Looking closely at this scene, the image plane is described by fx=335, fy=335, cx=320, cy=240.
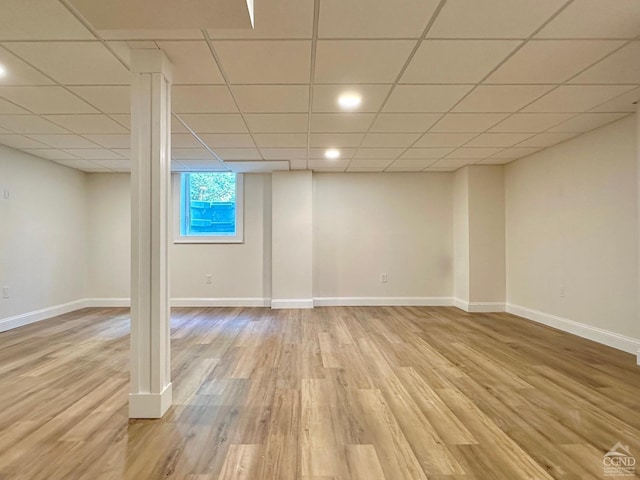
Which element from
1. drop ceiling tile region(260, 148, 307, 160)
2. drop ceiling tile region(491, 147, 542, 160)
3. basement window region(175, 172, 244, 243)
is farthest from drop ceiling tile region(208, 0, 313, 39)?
basement window region(175, 172, 244, 243)

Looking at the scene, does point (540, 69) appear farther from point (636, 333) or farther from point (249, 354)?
point (249, 354)

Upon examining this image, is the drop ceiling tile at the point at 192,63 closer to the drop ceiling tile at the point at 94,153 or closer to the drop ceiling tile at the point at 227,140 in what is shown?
the drop ceiling tile at the point at 227,140

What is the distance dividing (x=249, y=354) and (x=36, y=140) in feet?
11.9

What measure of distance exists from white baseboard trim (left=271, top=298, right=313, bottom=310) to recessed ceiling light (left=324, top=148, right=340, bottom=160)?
2.38 m

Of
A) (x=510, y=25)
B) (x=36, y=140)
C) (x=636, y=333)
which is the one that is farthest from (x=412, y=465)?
(x=36, y=140)

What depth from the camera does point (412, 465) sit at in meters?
1.64

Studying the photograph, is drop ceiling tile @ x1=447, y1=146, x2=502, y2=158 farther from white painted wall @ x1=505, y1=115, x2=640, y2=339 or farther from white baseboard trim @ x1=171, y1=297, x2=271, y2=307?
white baseboard trim @ x1=171, y1=297, x2=271, y2=307

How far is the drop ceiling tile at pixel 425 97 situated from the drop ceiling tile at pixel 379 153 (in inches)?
53.5

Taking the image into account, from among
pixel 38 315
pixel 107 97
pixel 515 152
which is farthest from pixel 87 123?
pixel 515 152

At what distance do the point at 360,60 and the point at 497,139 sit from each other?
255 cm

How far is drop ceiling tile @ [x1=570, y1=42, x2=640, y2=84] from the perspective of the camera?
216cm

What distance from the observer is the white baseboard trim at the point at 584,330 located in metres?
3.31

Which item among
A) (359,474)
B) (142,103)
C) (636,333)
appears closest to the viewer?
(359,474)

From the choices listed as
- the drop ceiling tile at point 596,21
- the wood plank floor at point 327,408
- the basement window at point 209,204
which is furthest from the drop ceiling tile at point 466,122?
the basement window at point 209,204
